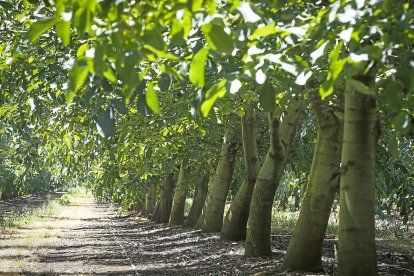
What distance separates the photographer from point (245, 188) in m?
12.7

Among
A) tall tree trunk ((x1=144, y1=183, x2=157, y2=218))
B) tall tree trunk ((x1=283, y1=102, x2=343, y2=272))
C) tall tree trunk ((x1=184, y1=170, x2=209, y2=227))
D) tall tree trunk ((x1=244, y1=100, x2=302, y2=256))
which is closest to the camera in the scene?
tall tree trunk ((x1=283, y1=102, x2=343, y2=272))

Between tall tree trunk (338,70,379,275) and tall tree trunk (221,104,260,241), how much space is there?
5708mm

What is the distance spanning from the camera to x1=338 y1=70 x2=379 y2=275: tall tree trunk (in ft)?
18.1

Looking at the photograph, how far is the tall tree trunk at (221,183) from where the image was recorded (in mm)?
14836

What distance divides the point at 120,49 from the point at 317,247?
598cm

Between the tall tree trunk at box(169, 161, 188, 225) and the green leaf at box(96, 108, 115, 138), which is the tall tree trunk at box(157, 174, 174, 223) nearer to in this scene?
the tall tree trunk at box(169, 161, 188, 225)

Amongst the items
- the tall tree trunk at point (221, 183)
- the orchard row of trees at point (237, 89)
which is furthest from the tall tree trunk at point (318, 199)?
the tall tree trunk at point (221, 183)

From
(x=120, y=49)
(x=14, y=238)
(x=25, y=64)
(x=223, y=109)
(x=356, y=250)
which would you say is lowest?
(x=14, y=238)

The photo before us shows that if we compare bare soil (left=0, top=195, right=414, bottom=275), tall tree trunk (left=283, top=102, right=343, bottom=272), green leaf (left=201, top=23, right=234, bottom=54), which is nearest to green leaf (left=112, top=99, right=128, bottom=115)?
green leaf (left=201, top=23, right=234, bottom=54)

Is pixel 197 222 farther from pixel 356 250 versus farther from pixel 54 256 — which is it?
pixel 356 250

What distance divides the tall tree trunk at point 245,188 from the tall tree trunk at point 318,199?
366cm

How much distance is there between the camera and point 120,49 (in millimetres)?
2465

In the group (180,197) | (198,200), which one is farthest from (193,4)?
(180,197)

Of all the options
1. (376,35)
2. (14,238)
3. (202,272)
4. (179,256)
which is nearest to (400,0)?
(376,35)
